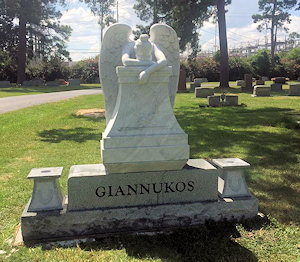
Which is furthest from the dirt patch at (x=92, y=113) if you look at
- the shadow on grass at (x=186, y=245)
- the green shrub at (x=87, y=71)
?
the green shrub at (x=87, y=71)

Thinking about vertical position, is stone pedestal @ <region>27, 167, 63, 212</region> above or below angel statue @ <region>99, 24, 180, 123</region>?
below

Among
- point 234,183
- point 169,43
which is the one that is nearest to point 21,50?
point 169,43

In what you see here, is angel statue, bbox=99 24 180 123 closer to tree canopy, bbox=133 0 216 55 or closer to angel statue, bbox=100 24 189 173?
angel statue, bbox=100 24 189 173

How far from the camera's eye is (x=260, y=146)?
7.65 m

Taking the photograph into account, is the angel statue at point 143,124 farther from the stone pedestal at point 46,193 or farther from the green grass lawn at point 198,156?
the green grass lawn at point 198,156

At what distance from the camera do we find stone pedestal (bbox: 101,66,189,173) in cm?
379

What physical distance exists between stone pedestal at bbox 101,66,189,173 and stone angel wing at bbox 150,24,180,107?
60cm

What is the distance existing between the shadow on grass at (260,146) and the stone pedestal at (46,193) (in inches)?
105

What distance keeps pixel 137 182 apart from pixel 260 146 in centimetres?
460

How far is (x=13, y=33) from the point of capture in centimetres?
3666

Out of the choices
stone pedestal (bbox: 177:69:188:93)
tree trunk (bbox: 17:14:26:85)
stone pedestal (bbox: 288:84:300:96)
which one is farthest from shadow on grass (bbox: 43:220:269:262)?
tree trunk (bbox: 17:14:26:85)

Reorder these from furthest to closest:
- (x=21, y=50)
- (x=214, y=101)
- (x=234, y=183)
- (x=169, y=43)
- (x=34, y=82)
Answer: (x=34, y=82), (x=21, y=50), (x=214, y=101), (x=169, y=43), (x=234, y=183)

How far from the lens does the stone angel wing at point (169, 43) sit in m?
4.29

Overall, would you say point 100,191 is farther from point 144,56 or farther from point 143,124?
point 144,56
